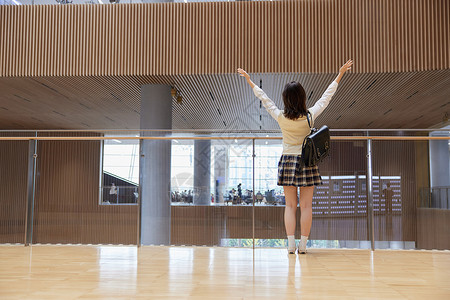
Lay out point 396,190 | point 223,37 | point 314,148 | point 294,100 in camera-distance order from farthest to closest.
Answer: point 223,37
point 396,190
point 294,100
point 314,148

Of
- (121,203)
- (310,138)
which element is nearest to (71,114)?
(121,203)

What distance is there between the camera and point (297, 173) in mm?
3295

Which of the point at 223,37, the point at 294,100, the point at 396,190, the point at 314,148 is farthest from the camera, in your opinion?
the point at 223,37

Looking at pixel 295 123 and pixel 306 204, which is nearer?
pixel 295 123

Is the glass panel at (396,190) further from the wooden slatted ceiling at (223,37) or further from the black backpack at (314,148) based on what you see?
the wooden slatted ceiling at (223,37)

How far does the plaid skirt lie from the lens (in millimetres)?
3275

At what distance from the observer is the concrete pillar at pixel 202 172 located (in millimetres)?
4387

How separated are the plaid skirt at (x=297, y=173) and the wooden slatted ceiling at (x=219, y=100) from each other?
4.05 m

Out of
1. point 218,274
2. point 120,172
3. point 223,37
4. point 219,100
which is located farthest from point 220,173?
point 219,100

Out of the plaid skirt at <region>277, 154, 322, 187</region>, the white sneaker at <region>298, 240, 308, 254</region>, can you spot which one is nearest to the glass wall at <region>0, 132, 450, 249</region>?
the white sneaker at <region>298, 240, 308, 254</region>

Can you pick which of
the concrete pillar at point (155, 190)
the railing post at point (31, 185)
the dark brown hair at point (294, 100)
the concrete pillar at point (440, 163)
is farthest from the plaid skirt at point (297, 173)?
the railing post at point (31, 185)

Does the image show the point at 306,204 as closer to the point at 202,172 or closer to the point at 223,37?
the point at 202,172

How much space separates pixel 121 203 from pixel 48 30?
13.7 feet

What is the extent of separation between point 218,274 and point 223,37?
5.03 metres
